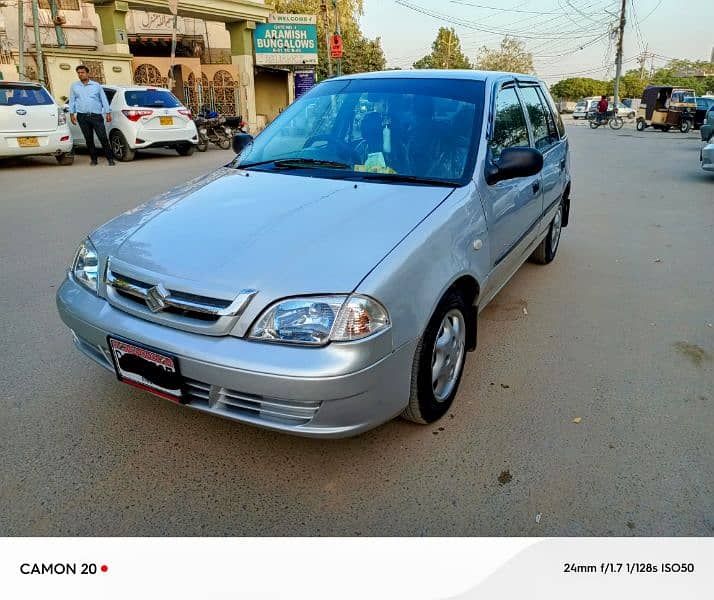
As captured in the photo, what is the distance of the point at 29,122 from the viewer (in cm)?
1016

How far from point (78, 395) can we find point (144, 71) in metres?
20.0

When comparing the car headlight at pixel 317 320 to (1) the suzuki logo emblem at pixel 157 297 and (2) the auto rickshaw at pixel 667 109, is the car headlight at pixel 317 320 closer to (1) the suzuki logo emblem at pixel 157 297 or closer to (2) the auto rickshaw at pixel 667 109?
(1) the suzuki logo emblem at pixel 157 297

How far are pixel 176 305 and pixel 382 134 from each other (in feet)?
5.25

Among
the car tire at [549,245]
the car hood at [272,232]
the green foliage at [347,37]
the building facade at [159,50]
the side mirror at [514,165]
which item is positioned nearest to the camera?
the car hood at [272,232]

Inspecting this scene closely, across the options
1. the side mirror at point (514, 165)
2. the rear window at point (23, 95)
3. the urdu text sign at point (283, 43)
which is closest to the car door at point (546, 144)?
the side mirror at point (514, 165)

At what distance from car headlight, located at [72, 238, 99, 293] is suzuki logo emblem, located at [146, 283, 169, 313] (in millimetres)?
454

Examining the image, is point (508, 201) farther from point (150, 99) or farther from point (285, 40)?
point (285, 40)

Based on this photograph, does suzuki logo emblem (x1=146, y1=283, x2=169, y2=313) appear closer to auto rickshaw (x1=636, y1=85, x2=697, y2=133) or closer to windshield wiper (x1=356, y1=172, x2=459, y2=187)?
windshield wiper (x1=356, y1=172, x2=459, y2=187)

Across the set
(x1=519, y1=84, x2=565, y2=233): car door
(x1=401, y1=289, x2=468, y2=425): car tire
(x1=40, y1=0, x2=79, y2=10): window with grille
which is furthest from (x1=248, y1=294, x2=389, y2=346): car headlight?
(x1=40, y1=0, x2=79, y2=10): window with grille

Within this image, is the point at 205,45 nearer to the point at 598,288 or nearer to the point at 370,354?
the point at 598,288

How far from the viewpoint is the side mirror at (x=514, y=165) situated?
2830mm

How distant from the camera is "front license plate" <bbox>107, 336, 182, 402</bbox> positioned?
6.96 ft

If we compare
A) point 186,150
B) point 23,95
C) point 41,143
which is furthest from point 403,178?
point 186,150

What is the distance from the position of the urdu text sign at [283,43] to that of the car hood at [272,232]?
20.2 meters
